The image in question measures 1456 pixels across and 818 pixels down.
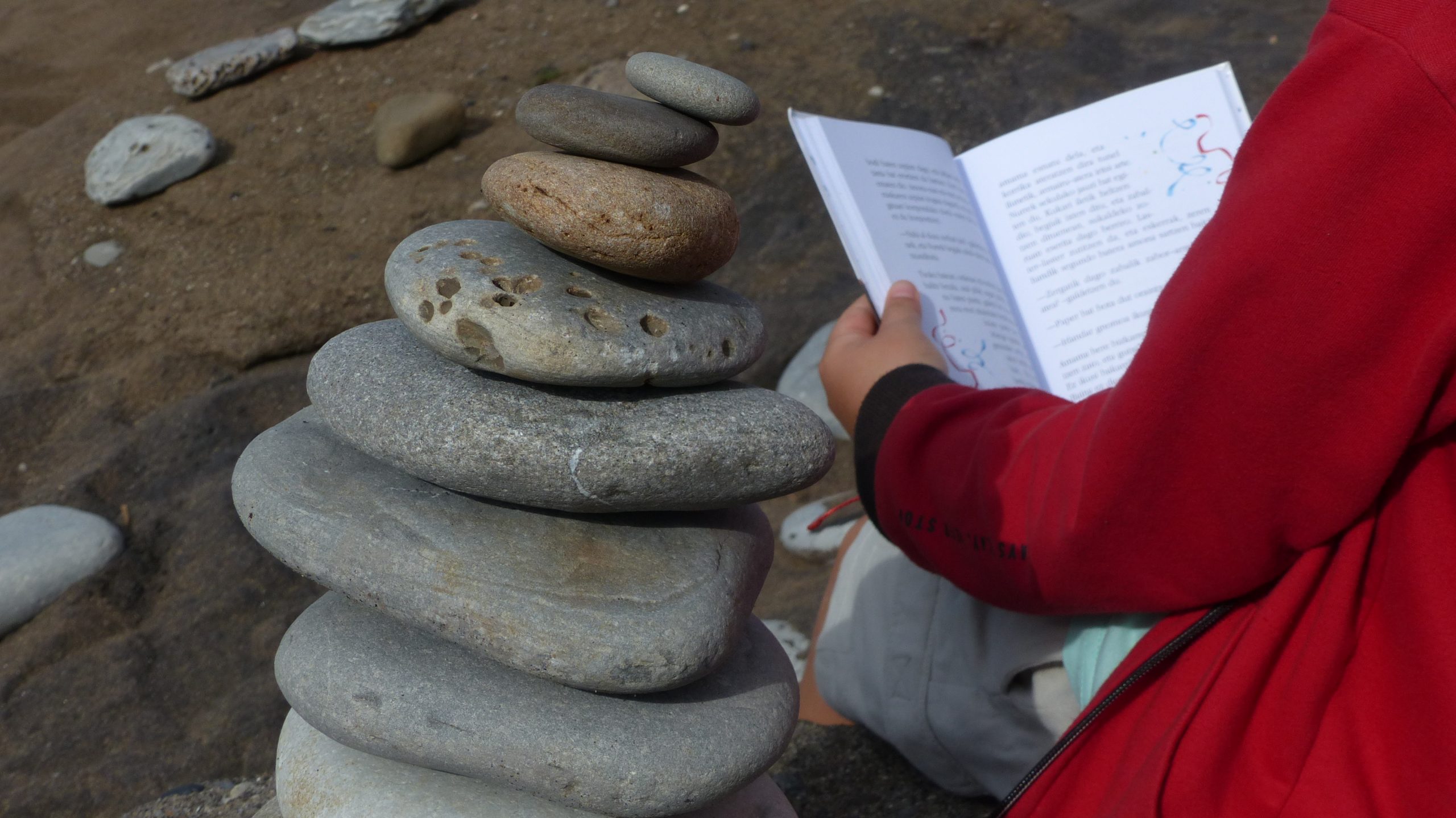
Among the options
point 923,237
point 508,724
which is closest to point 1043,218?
point 923,237

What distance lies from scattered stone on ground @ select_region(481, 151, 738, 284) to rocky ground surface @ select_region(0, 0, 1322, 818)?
153 centimetres

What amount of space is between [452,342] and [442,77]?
15.8 feet

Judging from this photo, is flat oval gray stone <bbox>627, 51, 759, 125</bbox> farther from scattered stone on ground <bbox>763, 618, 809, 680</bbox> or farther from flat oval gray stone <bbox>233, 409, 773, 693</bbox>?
scattered stone on ground <bbox>763, 618, 809, 680</bbox>

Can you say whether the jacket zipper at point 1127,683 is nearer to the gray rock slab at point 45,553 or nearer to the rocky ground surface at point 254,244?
the rocky ground surface at point 254,244

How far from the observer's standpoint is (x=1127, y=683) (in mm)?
1740

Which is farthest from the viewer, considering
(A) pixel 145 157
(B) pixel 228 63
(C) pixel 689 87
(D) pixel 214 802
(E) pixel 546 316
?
(B) pixel 228 63

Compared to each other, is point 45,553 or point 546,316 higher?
point 546,316

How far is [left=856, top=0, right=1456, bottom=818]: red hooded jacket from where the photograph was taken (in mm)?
1305

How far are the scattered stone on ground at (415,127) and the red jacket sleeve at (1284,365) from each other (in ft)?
13.6

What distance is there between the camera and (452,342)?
1532 mm

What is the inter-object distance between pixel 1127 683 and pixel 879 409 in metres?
0.75

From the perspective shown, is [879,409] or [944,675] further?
[944,675]

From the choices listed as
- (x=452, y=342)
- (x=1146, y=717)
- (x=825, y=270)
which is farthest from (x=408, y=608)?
(x=825, y=270)

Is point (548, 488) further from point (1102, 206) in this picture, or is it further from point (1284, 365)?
point (1102, 206)
